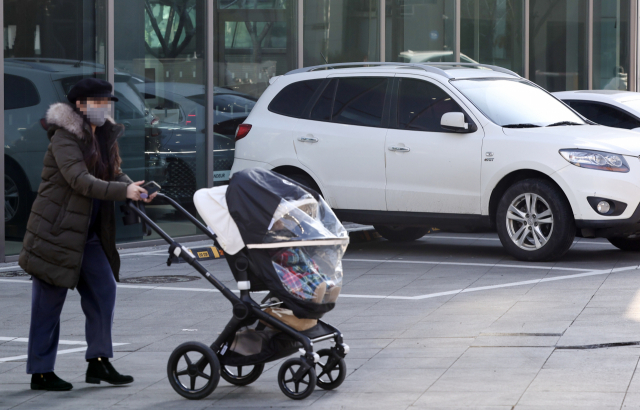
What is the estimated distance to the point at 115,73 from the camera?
12289mm

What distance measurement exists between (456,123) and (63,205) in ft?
18.3

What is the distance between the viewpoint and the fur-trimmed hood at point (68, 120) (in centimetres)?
566

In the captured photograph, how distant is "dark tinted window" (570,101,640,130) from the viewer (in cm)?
1234

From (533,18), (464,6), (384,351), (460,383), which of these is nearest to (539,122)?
(384,351)

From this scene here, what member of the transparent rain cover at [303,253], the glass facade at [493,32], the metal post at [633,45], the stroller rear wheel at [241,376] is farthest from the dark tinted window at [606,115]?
the metal post at [633,45]

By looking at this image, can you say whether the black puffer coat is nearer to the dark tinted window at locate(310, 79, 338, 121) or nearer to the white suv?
the white suv

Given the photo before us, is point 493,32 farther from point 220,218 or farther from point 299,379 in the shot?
point 299,379

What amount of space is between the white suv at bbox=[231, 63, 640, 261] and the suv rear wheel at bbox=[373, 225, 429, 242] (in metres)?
1.49

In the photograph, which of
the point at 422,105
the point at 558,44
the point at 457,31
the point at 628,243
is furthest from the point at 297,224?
the point at 558,44

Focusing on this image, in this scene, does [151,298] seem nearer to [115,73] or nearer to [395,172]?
[395,172]

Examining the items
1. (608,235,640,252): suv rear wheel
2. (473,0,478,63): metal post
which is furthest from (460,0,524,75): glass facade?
(608,235,640,252): suv rear wheel

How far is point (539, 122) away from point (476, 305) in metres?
3.32

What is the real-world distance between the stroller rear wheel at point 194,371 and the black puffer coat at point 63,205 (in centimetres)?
72

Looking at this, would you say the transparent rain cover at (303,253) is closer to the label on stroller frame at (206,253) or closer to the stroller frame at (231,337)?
the stroller frame at (231,337)
